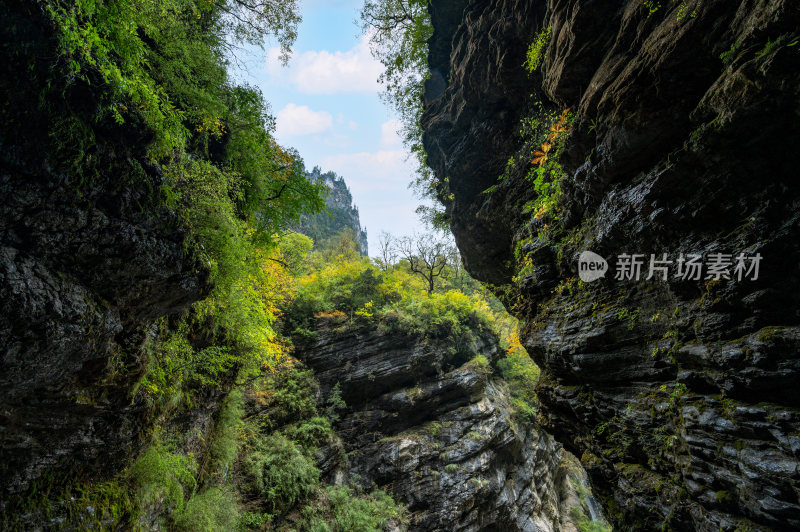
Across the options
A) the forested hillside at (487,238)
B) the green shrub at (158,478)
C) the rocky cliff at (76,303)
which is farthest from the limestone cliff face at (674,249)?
the green shrub at (158,478)

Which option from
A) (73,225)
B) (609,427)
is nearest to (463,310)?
(609,427)

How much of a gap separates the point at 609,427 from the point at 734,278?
3123mm

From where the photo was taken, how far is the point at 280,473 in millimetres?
8672

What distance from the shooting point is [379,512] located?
9344mm

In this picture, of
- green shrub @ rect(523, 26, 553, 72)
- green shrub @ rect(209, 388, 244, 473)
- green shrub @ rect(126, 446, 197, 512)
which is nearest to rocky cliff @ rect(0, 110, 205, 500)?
green shrub @ rect(126, 446, 197, 512)

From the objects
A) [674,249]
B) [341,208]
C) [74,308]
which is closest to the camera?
[74,308]

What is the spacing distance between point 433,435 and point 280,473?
17.4 ft

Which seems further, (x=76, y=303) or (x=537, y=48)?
(x=537, y=48)

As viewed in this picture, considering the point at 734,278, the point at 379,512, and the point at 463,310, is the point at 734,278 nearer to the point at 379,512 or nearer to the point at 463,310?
the point at 379,512

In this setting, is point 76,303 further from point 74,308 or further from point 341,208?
point 341,208

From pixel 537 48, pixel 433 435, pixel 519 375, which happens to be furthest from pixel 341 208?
pixel 537 48

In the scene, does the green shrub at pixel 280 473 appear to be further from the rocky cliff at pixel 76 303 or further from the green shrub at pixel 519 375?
the green shrub at pixel 519 375

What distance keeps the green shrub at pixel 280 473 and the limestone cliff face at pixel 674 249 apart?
7.14 meters

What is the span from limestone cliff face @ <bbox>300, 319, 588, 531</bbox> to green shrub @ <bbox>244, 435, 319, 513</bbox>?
118 centimetres
